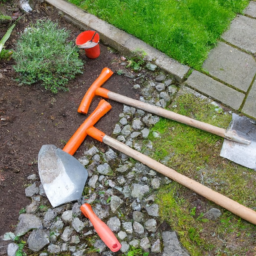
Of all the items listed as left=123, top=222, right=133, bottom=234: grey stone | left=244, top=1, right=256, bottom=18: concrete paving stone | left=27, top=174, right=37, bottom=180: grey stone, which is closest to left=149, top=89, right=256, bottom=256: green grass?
left=123, top=222, right=133, bottom=234: grey stone

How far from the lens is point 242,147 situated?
210 centimetres

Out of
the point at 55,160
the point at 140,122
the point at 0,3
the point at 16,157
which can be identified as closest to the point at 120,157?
the point at 140,122

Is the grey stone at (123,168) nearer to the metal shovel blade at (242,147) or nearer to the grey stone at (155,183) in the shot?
the grey stone at (155,183)

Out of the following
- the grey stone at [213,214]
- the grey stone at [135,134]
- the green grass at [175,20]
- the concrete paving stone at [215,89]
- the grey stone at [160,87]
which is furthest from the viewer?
the green grass at [175,20]

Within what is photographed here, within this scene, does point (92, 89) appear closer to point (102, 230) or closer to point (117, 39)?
point (117, 39)

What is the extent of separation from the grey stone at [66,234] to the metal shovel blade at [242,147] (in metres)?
1.39

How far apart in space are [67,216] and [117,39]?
194 centimetres

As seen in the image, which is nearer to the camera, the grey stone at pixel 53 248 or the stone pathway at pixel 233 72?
the grey stone at pixel 53 248

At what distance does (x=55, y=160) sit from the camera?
206 cm

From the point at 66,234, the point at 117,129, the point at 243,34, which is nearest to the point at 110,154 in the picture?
the point at 117,129

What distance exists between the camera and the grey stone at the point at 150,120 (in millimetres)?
2336

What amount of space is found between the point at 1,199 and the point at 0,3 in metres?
2.45

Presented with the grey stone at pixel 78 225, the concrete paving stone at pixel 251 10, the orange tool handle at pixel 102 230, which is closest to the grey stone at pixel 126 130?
the orange tool handle at pixel 102 230

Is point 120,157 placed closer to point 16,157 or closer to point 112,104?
point 112,104
